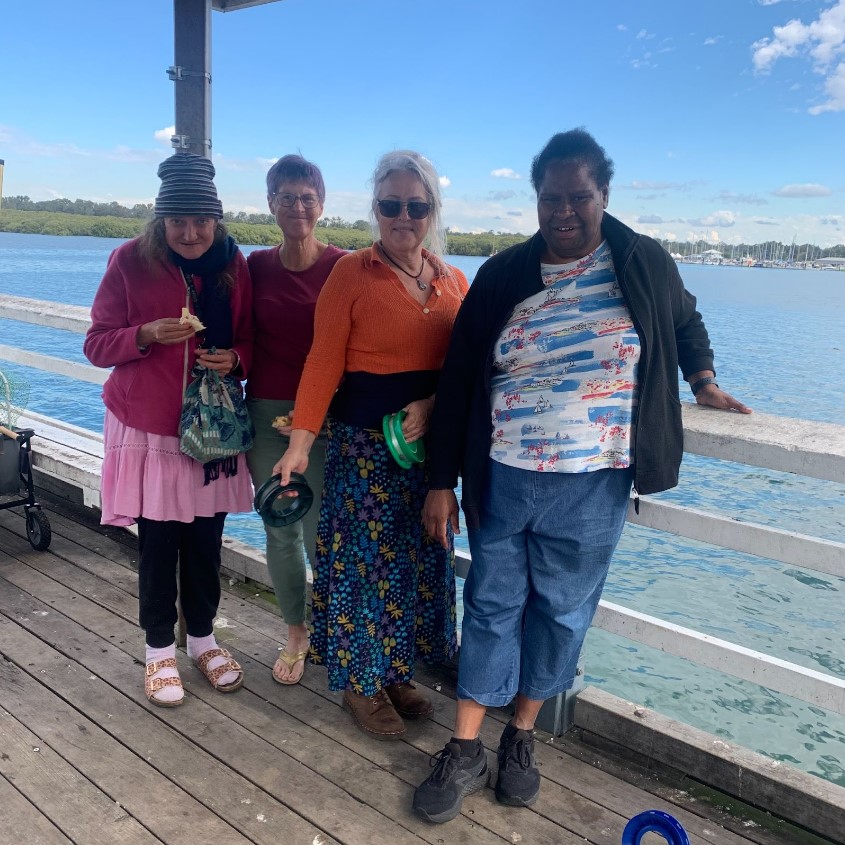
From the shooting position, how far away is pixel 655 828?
166 cm

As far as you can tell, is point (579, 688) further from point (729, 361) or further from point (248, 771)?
point (729, 361)

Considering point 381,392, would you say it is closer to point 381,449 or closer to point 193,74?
point 381,449

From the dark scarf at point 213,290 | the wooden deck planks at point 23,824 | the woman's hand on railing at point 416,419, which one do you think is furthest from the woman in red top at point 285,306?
the wooden deck planks at point 23,824

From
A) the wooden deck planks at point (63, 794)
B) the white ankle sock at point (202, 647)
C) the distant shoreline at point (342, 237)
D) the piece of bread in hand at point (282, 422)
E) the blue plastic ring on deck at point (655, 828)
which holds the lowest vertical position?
the wooden deck planks at point (63, 794)

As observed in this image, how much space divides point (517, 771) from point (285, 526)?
959 millimetres

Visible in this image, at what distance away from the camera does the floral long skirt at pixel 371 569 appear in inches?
80.9

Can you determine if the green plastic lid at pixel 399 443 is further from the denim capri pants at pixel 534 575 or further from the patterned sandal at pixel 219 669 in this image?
the patterned sandal at pixel 219 669

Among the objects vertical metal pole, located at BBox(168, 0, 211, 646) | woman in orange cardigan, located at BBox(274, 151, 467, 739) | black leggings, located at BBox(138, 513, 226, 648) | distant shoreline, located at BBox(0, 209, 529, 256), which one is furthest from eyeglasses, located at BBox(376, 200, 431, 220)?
vertical metal pole, located at BBox(168, 0, 211, 646)

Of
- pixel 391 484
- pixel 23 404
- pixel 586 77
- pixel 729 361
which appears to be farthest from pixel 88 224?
pixel 586 77

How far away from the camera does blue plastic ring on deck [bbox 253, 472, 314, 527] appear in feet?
6.51

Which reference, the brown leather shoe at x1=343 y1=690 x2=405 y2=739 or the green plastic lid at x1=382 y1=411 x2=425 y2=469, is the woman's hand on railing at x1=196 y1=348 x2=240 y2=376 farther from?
the brown leather shoe at x1=343 y1=690 x2=405 y2=739

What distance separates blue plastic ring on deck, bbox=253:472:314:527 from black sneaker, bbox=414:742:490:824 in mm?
729

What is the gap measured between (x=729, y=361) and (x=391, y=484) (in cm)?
2674

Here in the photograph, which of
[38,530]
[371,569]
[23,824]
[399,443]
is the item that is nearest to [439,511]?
[399,443]
